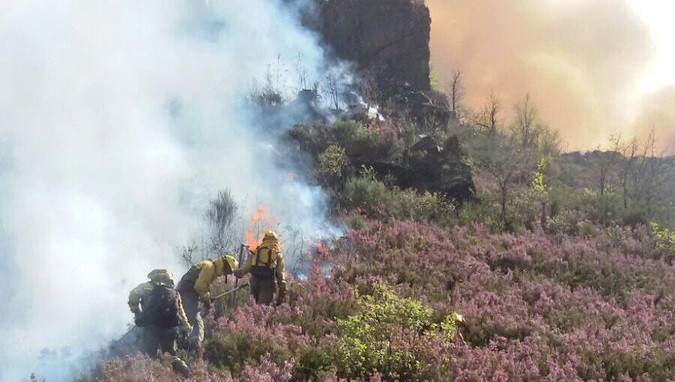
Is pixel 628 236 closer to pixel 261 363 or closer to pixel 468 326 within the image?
pixel 468 326

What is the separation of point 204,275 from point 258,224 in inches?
230

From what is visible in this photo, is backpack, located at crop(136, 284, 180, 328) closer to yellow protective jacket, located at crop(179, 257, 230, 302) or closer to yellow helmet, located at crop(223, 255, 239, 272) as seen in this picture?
yellow protective jacket, located at crop(179, 257, 230, 302)

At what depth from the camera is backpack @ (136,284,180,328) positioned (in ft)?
25.9

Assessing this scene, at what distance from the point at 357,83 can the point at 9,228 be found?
2567 centimetres

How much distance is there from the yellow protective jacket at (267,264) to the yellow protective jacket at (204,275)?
0.94 meters

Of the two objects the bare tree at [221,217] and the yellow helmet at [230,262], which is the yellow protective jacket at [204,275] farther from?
the bare tree at [221,217]

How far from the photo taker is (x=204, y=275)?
30.3 ft

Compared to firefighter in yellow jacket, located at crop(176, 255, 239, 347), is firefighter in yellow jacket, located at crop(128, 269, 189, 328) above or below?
below

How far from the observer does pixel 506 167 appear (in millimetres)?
24906

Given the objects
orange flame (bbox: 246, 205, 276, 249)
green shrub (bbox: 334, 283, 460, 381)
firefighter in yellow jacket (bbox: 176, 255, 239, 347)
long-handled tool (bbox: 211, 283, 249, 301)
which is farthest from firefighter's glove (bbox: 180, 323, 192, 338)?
orange flame (bbox: 246, 205, 276, 249)

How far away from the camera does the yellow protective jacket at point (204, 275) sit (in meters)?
9.21

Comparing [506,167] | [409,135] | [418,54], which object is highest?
[418,54]

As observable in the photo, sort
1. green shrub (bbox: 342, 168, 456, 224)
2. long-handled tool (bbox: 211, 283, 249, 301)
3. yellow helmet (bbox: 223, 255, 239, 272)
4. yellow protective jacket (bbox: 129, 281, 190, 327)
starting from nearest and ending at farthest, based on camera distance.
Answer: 1. yellow protective jacket (bbox: 129, 281, 190, 327)
2. yellow helmet (bbox: 223, 255, 239, 272)
3. long-handled tool (bbox: 211, 283, 249, 301)
4. green shrub (bbox: 342, 168, 456, 224)

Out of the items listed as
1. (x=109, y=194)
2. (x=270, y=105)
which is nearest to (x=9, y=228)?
(x=109, y=194)
